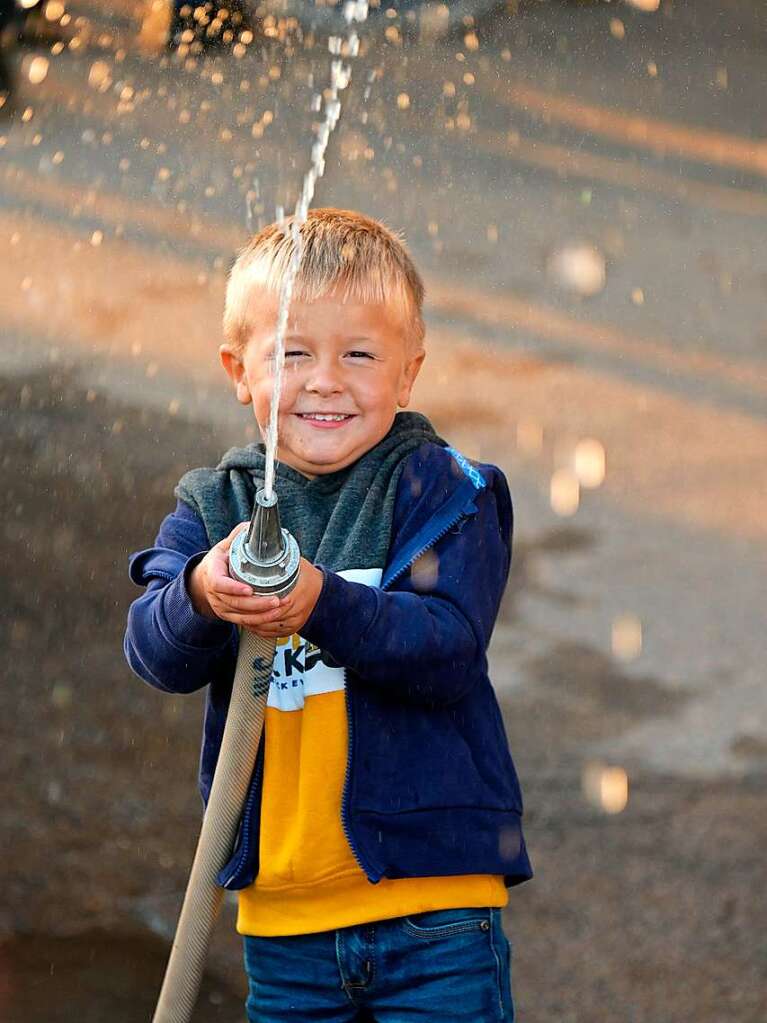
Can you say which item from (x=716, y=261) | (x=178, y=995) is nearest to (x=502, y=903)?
(x=178, y=995)

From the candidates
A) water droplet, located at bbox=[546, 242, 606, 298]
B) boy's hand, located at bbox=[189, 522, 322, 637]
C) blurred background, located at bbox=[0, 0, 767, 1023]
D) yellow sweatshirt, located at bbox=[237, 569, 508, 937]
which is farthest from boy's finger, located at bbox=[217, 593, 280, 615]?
water droplet, located at bbox=[546, 242, 606, 298]

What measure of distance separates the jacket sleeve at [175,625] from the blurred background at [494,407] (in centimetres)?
101

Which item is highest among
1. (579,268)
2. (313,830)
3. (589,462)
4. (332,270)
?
(579,268)

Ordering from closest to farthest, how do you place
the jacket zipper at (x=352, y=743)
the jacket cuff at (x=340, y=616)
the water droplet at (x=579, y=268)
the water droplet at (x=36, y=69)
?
the jacket cuff at (x=340, y=616) < the jacket zipper at (x=352, y=743) < the water droplet at (x=579, y=268) < the water droplet at (x=36, y=69)

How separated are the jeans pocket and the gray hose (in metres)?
0.21

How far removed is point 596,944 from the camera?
2783 millimetres

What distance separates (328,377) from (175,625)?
0.32 meters

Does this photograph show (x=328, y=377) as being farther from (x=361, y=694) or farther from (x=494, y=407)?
(x=494, y=407)

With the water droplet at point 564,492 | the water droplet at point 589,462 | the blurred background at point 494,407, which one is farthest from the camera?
the water droplet at point 589,462

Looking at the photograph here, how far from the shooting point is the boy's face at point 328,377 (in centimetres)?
184

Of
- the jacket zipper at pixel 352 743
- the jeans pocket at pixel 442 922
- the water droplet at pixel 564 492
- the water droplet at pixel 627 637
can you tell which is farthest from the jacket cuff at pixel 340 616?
the water droplet at pixel 564 492

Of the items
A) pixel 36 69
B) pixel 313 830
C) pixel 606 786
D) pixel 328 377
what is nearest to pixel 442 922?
pixel 313 830

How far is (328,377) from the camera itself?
1827 mm

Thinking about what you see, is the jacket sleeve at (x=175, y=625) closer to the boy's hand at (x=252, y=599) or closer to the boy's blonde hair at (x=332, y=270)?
the boy's hand at (x=252, y=599)
